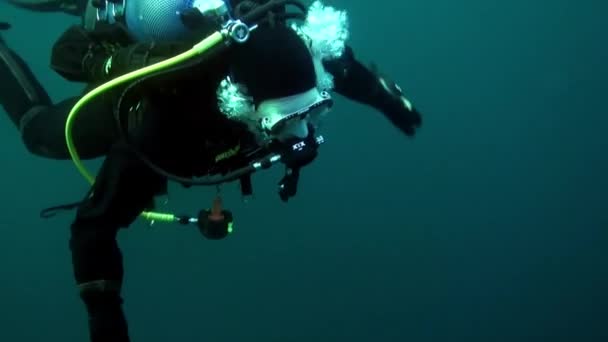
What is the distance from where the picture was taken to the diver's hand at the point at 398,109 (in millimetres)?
3377

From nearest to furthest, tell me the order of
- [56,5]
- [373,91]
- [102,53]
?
[102,53] → [373,91] → [56,5]

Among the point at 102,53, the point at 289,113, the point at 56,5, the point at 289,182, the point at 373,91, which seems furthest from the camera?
the point at 56,5

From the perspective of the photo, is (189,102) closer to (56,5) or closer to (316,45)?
(316,45)

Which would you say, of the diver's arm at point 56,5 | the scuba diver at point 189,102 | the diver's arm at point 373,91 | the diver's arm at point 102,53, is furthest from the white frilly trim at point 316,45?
the diver's arm at point 56,5

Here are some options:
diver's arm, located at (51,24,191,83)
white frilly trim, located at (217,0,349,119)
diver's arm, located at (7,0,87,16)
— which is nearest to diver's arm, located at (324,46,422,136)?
white frilly trim, located at (217,0,349,119)

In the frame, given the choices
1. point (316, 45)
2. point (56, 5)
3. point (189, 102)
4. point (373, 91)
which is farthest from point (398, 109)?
point (56, 5)

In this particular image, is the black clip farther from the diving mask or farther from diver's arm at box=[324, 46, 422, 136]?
diver's arm at box=[324, 46, 422, 136]

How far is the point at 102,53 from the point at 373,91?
1534mm

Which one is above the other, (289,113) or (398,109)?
(398,109)

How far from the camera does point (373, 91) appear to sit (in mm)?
3318

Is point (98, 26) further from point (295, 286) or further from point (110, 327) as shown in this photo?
point (295, 286)

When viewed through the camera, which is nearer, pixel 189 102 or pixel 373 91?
pixel 189 102

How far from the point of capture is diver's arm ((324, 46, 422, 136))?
3165mm

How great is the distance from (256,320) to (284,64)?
8.32m
